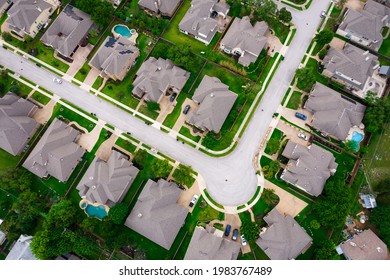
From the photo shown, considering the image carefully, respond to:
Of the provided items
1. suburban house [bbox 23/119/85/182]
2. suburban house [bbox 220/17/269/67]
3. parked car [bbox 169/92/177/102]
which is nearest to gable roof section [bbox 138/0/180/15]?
suburban house [bbox 220/17/269/67]

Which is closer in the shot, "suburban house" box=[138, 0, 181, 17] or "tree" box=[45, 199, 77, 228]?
"tree" box=[45, 199, 77, 228]

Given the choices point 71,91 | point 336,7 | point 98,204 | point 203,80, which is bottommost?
point 98,204

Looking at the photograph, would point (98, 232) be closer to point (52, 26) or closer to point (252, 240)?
point (252, 240)

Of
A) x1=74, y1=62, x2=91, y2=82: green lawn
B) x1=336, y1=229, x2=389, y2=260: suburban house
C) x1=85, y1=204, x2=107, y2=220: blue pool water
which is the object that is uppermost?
x1=74, y1=62, x2=91, y2=82: green lawn

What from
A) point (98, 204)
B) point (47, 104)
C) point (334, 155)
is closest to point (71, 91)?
point (47, 104)

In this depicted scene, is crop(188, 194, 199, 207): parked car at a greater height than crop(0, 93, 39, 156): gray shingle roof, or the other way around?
crop(188, 194, 199, 207): parked car

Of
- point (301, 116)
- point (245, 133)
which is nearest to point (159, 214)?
point (245, 133)

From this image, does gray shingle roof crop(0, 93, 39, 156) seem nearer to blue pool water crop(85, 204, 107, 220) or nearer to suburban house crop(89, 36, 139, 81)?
suburban house crop(89, 36, 139, 81)
